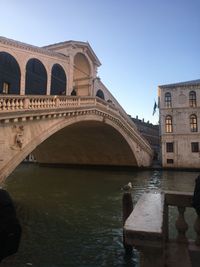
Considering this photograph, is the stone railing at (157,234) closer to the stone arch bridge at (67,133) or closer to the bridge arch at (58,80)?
the stone arch bridge at (67,133)

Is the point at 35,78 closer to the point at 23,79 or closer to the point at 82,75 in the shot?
the point at 23,79

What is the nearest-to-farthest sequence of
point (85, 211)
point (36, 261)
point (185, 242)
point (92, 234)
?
point (185, 242) < point (36, 261) < point (92, 234) < point (85, 211)

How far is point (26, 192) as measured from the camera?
600 inches

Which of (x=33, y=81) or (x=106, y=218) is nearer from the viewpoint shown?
(x=106, y=218)

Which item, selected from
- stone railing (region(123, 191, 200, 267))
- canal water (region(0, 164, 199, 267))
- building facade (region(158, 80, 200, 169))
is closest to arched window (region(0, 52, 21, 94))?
canal water (region(0, 164, 199, 267))

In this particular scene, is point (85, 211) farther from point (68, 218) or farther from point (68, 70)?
point (68, 70)

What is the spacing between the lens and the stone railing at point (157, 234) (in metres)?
2.37

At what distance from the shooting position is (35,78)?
18.5 meters

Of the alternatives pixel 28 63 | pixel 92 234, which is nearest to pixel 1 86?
pixel 28 63

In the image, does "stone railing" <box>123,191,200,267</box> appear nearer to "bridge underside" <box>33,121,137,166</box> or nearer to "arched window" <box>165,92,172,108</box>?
"bridge underside" <box>33,121,137,166</box>

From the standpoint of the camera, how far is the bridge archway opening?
81.7ft

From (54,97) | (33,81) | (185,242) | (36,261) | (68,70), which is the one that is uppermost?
(68,70)

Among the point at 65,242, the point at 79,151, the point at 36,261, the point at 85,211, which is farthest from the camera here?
the point at 79,151

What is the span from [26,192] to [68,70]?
32.3 ft
